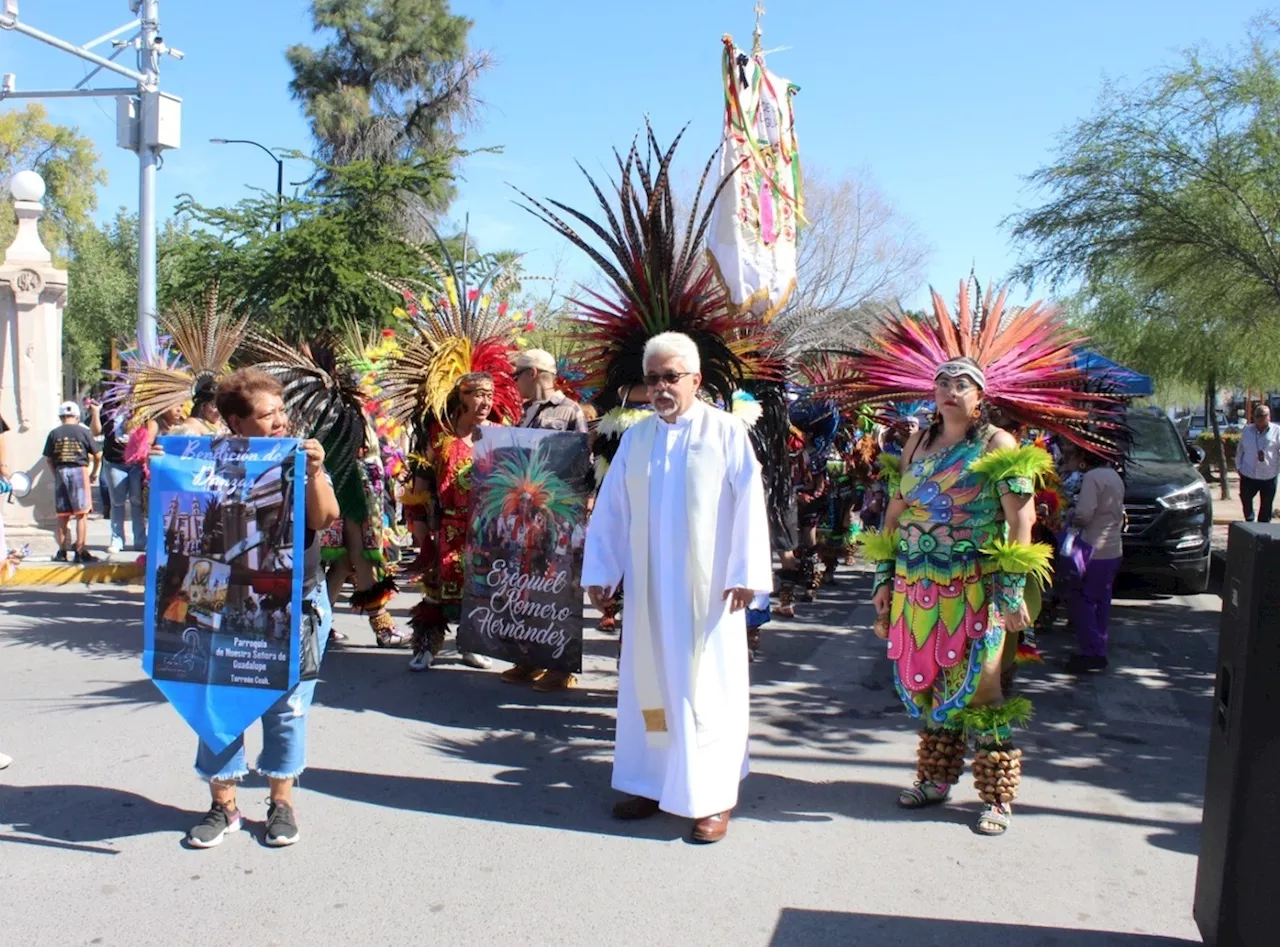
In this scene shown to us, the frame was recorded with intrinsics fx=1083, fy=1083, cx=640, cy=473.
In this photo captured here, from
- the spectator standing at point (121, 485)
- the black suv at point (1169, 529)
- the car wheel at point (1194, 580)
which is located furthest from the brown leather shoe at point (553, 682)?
the spectator standing at point (121, 485)

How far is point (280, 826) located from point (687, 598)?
68.8 inches

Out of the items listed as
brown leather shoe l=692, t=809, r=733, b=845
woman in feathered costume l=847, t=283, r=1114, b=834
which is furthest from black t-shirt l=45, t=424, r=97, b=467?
woman in feathered costume l=847, t=283, r=1114, b=834

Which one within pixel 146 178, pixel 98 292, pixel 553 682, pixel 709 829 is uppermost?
pixel 98 292

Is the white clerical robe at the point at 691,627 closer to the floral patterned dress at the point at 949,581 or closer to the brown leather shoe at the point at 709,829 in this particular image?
the brown leather shoe at the point at 709,829

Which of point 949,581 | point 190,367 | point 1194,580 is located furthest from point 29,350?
point 1194,580

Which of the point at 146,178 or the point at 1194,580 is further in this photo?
the point at 146,178

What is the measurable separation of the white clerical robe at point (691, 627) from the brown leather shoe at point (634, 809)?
0.07 m

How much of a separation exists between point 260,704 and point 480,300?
3.73m

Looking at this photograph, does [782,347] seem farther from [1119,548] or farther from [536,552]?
[1119,548]

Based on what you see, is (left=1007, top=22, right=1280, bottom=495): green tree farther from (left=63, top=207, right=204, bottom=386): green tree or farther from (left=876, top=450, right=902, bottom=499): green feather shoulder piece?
(left=63, top=207, right=204, bottom=386): green tree

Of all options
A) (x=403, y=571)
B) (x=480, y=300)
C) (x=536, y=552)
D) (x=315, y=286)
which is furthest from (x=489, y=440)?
(x=315, y=286)

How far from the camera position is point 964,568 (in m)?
4.24

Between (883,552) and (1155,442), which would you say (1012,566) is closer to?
(883,552)

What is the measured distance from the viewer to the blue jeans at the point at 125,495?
11.1m
